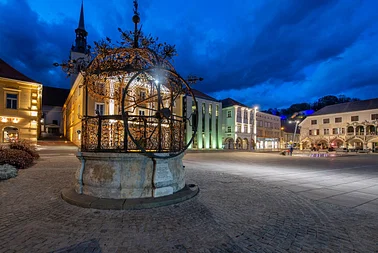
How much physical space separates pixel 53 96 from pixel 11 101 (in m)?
32.9

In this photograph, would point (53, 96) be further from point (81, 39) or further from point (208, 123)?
point (208, 123)

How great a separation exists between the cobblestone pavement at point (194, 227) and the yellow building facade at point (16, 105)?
26.4 m

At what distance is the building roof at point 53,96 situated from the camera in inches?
2115

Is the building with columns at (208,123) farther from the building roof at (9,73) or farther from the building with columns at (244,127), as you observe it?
the building roof at (9,73)

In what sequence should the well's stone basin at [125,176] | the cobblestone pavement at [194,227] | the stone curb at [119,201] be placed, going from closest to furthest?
the cobblestone pavement at [194,227]
the stone curb at [119,201]
the well's stone basin at [125,176]

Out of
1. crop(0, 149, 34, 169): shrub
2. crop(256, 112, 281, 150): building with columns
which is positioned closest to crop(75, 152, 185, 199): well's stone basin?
crop(0, 149, 34, 169): shrub

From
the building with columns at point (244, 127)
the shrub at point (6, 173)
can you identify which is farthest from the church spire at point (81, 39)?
the shrub at point (6, 173)

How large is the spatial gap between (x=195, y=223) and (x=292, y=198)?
3437 millimetres

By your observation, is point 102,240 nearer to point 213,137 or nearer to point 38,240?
point 38,240

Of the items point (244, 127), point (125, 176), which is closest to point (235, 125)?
point (244, 127)

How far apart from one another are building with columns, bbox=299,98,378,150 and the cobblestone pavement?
192ft

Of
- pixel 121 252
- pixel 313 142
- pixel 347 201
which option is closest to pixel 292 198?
pixel 347 201

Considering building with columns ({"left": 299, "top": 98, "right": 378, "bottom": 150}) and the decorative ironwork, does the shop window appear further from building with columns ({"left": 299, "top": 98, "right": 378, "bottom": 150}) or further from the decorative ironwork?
the decorative ironwork

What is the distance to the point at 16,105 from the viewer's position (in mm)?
26219
